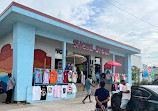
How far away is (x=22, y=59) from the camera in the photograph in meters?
8.22

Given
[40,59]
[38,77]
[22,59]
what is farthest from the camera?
[40,59]

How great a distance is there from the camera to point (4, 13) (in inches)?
305

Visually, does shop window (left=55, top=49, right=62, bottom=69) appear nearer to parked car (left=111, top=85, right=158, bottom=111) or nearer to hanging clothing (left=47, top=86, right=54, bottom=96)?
hanging clothing (left=47, top=86, right=54, bottom=96)

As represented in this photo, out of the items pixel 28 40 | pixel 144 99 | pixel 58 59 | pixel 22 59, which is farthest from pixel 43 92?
pixel 144 99

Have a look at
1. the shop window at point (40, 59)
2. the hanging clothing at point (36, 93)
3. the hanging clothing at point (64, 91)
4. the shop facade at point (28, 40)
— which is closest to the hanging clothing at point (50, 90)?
the hanging clothing at point (36, 93)

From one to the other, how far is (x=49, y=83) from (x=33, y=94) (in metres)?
1.31

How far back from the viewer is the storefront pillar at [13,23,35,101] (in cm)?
796

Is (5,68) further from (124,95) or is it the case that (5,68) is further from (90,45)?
(124,95)

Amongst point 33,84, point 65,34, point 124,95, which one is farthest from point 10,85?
point 124,95

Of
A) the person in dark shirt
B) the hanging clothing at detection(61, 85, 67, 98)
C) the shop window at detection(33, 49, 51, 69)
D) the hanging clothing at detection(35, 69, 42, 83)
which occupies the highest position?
the shop window at detection(33, 49, 51, 69)

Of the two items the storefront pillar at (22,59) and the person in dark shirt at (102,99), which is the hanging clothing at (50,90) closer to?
the storefront pillar at (22,59)

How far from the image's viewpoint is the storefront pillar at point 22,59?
26.1 ft

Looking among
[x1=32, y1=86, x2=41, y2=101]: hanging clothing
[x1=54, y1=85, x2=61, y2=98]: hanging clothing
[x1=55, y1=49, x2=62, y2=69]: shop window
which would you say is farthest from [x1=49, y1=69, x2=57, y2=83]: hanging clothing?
[x1=55, y1=49, x2=62, y2=69]: shop window

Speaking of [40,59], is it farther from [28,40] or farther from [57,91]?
[57,91]
